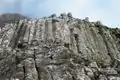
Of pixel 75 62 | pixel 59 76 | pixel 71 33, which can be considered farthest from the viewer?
pixel 71 33

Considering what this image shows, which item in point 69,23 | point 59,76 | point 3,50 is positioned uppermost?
point 69,23

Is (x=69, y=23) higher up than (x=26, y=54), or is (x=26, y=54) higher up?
(x=69, y=23)

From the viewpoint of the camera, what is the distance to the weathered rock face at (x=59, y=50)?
1758 inches

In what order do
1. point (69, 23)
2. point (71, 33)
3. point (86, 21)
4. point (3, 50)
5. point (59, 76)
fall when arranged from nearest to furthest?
point (59, 76) → point (3, 50) → point (71, 33) → point (69, 23) → point (86, 21)

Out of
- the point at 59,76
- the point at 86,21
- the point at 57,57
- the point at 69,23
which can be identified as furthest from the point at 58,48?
the point at 86,21

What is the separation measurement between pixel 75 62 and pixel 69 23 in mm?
13460

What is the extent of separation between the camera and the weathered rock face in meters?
44.7

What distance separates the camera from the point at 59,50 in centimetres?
4819

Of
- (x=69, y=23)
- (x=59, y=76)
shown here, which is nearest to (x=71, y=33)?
(x=69, y=23)

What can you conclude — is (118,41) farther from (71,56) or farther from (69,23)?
(71,56)

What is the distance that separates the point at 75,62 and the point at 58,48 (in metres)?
3.56

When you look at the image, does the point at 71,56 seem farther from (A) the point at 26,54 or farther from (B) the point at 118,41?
(B) the point at 118,41

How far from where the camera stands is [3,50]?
51344mm

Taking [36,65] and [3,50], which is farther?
[3,50]
